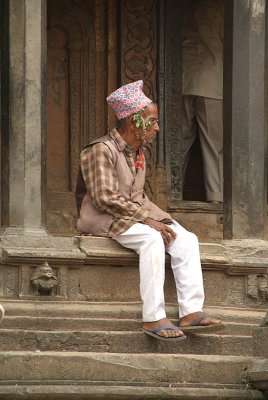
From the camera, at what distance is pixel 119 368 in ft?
53.1

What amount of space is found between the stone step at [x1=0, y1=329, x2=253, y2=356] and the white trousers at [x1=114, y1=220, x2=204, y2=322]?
0.21m

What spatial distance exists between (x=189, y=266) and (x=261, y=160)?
178cm

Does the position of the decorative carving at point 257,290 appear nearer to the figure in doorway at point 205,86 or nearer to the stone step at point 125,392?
the stone step at point 125,392

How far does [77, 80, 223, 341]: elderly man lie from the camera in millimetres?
16969

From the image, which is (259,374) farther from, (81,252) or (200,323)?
(81,252)

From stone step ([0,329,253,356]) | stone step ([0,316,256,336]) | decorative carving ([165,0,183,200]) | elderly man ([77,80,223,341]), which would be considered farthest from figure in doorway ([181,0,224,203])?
stone step ([0,329,253,356])

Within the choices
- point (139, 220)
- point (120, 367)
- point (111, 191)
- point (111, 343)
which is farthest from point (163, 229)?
point (120, 367)

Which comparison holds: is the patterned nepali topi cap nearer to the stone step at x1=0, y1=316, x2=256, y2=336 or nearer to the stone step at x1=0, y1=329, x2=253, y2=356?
the stone step at x1=0, y1=316, x2=256, y2=336

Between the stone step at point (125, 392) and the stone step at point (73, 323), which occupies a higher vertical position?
the stone step at point (73, 323)

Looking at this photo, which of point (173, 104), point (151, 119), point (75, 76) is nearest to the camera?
point (151, 119)

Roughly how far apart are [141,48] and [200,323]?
4199 millimetres

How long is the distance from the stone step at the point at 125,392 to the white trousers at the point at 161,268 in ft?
2.96

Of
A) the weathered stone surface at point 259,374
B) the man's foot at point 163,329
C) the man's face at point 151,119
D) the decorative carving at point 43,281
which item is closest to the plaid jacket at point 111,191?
the man's face at point 151,119

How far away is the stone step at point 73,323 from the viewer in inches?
671
